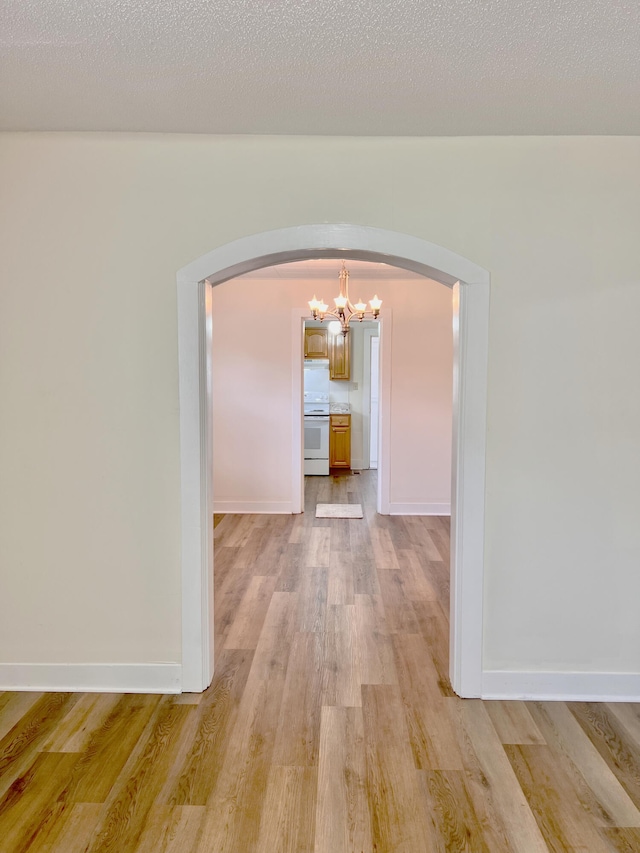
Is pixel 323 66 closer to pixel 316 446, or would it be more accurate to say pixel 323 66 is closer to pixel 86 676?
pixel 86 676

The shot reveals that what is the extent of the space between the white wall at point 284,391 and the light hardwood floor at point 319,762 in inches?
116

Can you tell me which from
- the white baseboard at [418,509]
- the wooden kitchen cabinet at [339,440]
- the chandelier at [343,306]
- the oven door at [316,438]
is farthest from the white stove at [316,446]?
the chandelier at [343,306]

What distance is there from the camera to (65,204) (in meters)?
2.53

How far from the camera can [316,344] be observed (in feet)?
31.0

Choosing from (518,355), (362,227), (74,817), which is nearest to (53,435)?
(74,817)

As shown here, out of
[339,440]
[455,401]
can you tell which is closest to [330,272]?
[455,401]

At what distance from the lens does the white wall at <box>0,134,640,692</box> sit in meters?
2.51

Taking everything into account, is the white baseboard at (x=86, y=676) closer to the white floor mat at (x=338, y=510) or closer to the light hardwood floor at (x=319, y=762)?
the light hardwood floor at (x=319, y=762)

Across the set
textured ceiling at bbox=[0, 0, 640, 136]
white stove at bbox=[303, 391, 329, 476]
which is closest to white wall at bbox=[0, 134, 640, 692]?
textured ceiling at bbox=[0, 0, 640, 136]

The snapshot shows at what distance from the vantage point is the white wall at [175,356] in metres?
Answer: 2.51

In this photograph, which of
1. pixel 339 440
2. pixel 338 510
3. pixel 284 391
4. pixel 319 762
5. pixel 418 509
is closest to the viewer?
pixel 319 762

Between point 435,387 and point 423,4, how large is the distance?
185 inches

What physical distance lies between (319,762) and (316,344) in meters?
7.74

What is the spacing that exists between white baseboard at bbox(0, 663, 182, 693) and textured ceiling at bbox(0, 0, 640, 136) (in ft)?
8.03
